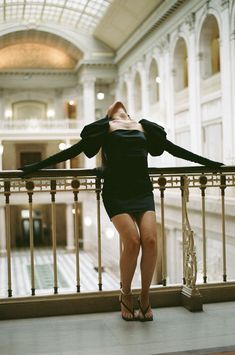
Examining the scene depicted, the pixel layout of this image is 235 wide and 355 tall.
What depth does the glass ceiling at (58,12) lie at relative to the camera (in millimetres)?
29969

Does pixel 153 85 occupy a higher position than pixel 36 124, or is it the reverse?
pixel 153 85

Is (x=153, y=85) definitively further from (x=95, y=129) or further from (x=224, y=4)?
(x=95, y=129)

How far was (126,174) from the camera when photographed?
4.14 m

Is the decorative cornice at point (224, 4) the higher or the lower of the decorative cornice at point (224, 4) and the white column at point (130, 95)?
the higher

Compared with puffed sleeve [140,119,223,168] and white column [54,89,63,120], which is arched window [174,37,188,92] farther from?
puffed sleeve [140,119,223,168]

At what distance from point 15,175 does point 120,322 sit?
1.54 metres

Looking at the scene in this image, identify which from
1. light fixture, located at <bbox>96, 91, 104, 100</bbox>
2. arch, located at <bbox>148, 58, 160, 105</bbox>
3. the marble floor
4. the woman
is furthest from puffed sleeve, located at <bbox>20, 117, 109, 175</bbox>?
light fixture, located at <bbox>96, 91, 104, 100</bbox>

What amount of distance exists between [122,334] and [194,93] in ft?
58.7

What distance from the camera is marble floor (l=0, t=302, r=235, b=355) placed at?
3.61 m

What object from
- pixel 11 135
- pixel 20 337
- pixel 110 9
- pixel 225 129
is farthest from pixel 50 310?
pixel 11 135

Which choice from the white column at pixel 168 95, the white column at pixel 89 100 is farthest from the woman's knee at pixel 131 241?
the white column at pixel 89 100

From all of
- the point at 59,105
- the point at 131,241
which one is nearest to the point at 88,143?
the point at 131,241

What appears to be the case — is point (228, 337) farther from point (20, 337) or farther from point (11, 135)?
point (11, 135)

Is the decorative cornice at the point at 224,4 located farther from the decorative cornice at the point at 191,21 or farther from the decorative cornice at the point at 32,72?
the decorative cornice at the point at 32,72
